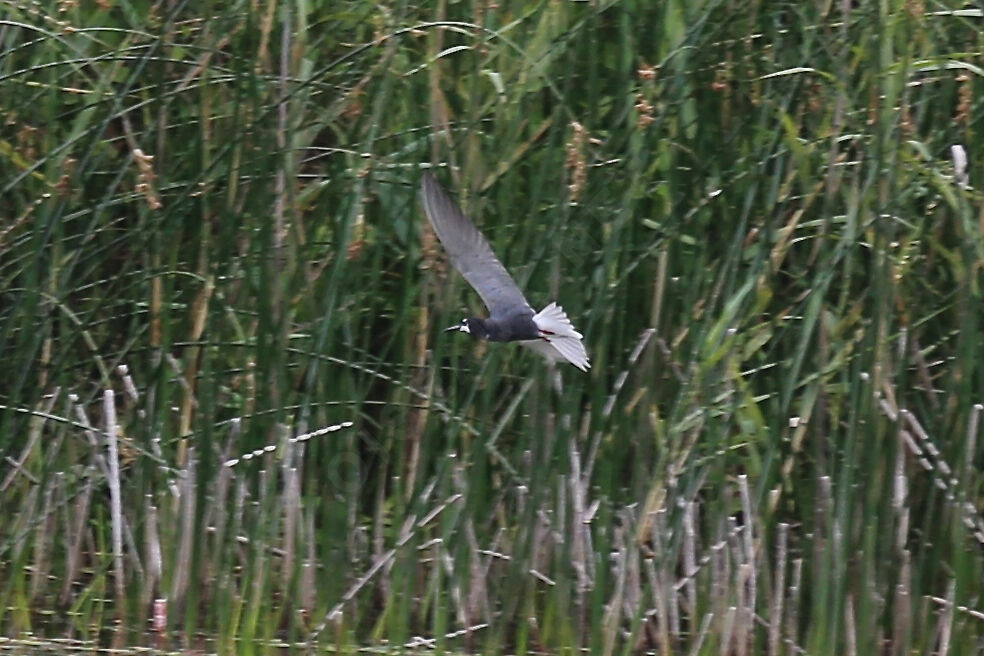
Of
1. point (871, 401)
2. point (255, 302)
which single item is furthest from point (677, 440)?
point (255, 302)

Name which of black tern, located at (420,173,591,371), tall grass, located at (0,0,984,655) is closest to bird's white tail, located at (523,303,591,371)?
black tern, located at (420,173,591,371)

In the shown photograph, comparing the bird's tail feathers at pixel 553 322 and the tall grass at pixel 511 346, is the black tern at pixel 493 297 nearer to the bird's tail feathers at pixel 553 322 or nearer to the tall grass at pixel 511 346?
the bird's tail feathers at pixel 553 322

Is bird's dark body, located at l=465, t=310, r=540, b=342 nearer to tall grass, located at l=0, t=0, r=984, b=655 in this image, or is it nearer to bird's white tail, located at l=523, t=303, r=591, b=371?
bird's white tail, located at l=523, t=303, r=591, b=371

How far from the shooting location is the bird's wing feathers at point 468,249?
3.16 metres

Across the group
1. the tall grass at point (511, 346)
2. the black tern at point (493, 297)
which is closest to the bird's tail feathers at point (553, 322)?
the black tern at point (493, 297)

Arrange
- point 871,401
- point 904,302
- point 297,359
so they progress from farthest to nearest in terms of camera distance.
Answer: point 297,359
point 904,302
point 871,401

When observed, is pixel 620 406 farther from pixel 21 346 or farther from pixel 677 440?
pixel 21 346

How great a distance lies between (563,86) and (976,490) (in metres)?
1.08

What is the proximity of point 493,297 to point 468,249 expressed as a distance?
10 cm

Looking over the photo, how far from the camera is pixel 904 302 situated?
3.34 metres

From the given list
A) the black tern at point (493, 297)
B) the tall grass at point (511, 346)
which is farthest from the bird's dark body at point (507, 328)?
the tall grass at point (511, 346)

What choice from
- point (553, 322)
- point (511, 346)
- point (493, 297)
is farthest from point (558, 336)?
→ point (511, 346)

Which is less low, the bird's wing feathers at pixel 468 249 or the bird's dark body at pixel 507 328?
Result: the bird's wing feathers at pixel 468 249

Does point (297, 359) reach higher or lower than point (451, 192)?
lower
